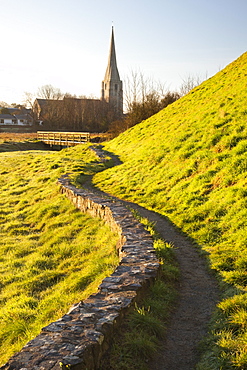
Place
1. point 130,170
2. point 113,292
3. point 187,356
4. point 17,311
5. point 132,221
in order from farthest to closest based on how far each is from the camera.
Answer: point 130,170, point 132,221, point 17,311, point 113,292, point 187,356

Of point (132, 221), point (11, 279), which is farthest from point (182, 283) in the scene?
point (11, 279)

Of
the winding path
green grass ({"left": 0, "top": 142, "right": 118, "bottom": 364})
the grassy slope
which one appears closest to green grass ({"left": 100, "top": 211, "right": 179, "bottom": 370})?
the winding path

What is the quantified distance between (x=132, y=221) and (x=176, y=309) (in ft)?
11.7

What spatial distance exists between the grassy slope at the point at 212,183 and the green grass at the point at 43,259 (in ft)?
7.61

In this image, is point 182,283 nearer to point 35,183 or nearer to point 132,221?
point 132,221

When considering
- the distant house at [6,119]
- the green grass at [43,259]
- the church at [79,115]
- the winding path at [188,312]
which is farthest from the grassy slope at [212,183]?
the distant house at [6,119]

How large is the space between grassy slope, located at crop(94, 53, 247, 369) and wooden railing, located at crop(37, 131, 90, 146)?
1641 cm

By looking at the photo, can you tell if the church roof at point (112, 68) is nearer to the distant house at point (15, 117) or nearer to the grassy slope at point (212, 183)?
the distant house at point (15, 117)

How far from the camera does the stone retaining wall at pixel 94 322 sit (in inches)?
140

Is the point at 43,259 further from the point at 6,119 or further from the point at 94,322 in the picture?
the point at 6,119

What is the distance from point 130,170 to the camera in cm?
1692

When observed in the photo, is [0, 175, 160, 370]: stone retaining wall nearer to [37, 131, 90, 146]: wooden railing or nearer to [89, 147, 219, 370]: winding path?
[89, 147, 219, 370]: winding path

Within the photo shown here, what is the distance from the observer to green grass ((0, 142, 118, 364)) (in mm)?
5988

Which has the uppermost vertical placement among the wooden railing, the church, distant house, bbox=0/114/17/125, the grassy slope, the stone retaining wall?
distant house, bbox=0/114/17/125
